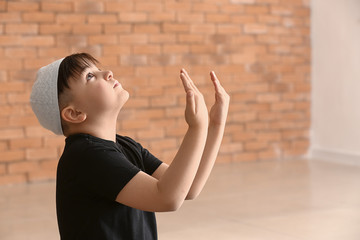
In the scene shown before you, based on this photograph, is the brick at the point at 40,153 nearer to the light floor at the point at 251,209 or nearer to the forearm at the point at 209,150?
the light floor at the point at 251,209

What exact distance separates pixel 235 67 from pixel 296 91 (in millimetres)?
645

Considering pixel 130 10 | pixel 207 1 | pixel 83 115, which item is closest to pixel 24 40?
pixel 130 10

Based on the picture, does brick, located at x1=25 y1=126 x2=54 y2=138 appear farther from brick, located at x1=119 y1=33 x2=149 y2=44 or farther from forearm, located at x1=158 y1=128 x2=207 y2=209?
forearm, located at x1=158 y1=128 x2=207 y2=209

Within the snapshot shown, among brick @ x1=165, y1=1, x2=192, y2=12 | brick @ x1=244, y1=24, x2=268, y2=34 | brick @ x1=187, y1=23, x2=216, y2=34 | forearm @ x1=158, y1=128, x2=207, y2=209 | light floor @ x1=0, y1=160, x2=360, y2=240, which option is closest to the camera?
forearm @ x1=158, y1=128, x2=207, y2=209

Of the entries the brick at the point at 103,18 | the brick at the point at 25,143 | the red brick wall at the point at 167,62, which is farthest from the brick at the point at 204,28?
the brick at the point at 25,143

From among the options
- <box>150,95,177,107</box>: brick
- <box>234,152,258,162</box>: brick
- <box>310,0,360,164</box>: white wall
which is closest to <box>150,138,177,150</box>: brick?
<box>150,95,177,107</box>: brick

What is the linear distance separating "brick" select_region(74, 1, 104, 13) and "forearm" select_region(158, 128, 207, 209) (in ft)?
9.72

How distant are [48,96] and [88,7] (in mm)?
2786

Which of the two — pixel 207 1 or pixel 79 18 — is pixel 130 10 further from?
pixel 207 1

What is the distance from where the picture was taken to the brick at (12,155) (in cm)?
370

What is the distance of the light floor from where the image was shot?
2488 mm

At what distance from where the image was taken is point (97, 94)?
4.06 ft

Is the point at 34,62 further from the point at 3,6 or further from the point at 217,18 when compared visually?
the point at 217,18

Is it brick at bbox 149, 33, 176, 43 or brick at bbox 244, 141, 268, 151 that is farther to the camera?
brick at bbox 244, 141, 268, 151
